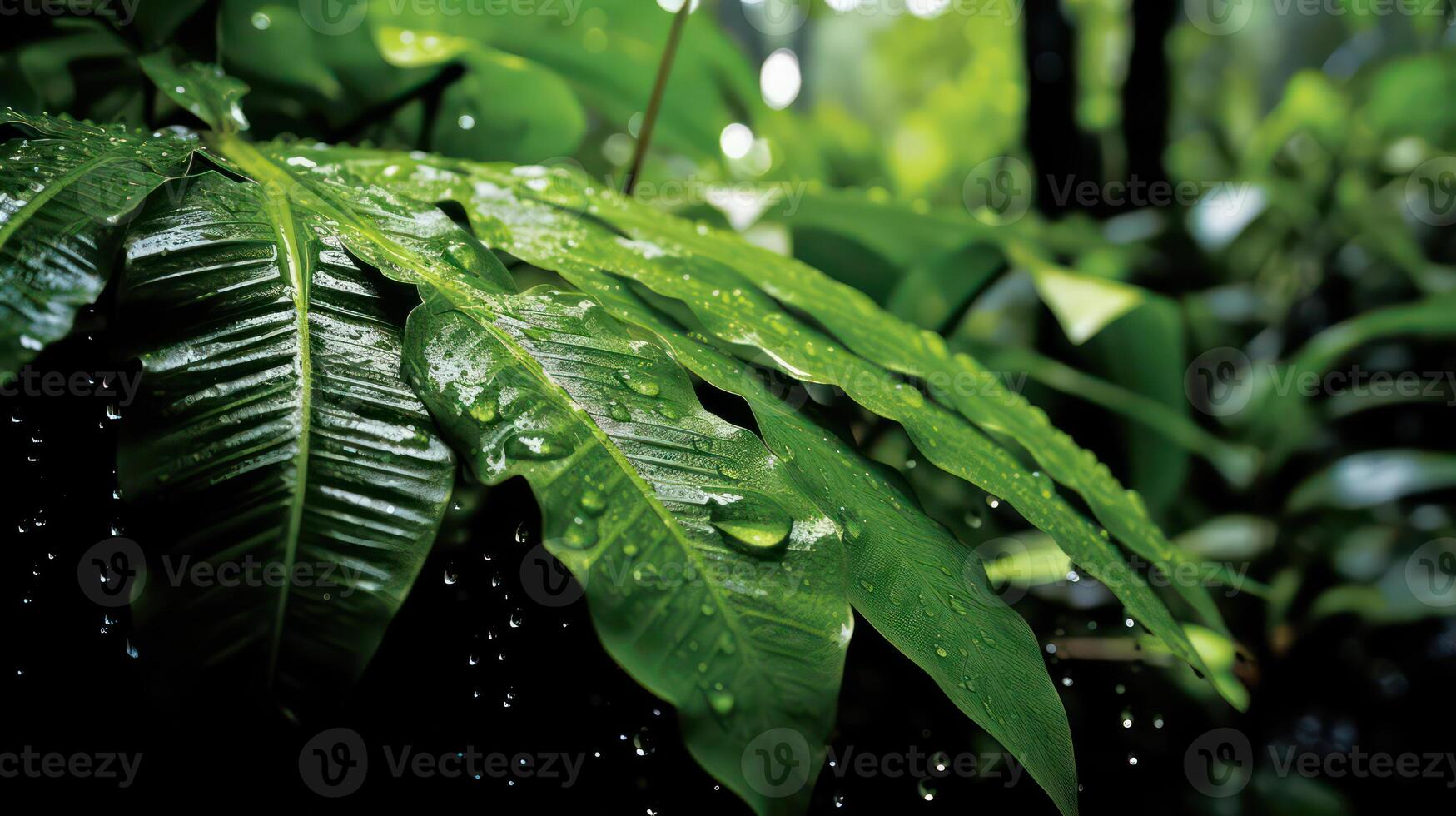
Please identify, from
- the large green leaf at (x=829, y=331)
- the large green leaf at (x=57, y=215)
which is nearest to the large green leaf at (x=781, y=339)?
the large green leaf at (x=829, y=331)

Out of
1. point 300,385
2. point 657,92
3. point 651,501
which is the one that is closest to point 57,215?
point 300,385

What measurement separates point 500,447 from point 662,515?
0.06 m

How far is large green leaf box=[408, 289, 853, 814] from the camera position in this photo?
9.0 inches

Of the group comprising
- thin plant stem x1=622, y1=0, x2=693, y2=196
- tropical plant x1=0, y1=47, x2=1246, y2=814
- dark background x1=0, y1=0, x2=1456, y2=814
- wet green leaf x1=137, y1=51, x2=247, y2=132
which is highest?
thin plant stem x1=622, y1=0, x2=693, y2=196

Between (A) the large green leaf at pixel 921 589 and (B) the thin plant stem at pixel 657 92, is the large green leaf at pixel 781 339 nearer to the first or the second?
(A) the large green leaf at pixel 921 589

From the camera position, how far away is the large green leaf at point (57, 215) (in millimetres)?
246

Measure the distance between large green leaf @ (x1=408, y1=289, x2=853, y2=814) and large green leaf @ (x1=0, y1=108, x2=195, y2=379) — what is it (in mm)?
103

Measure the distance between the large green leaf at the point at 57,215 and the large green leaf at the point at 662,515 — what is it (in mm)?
103

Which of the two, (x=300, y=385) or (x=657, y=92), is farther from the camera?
(x=657, y=92)

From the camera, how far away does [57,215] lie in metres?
0.28

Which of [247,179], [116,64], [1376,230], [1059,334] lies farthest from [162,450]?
[1376,230]

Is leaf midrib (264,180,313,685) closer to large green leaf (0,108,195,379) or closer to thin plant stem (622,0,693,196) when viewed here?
large green leaf (0,108,195,379)

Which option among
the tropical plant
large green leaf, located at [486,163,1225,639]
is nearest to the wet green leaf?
the tropical plant

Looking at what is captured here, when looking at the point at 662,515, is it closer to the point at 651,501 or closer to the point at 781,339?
the point at 651,501
